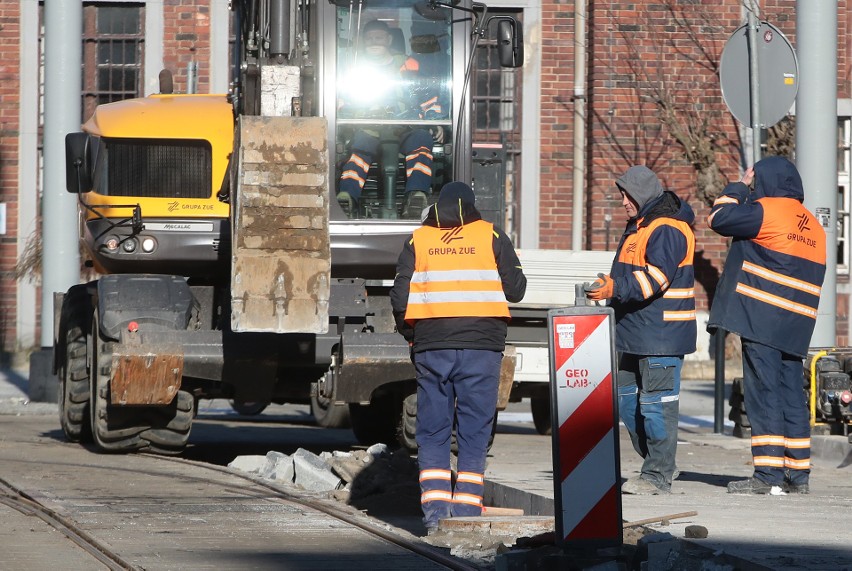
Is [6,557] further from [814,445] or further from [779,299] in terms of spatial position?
[814,445]

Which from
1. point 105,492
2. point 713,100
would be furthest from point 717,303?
point 713,100

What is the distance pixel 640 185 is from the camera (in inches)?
334

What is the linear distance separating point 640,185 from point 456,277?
56.1 inches

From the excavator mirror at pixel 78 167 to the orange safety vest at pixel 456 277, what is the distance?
4.75 metres

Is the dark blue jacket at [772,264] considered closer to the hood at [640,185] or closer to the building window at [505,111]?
the hood at [640,185]

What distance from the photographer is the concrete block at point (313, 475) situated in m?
9.79

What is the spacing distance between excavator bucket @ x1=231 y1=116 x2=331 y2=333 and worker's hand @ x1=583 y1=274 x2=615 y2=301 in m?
2.30

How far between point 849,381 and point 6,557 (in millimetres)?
6376

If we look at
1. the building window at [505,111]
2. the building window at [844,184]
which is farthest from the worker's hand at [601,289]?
the building window at [844,184]

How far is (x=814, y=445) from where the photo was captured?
1102 cm

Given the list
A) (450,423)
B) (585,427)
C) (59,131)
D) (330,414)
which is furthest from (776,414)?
(59,131)

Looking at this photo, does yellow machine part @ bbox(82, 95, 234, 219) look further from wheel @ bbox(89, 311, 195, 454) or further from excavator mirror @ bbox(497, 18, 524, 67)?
excavator mirror @ bbox(497, 18, 524, 67)

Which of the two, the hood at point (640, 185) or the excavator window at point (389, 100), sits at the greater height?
the excavator window at point (389, 100)

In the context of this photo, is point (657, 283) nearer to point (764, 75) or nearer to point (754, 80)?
point (754, 80)
